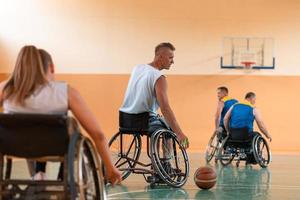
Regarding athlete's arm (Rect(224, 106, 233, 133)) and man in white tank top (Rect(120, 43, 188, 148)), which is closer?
man in white tank top (Rect(120, 43, 188, 148))

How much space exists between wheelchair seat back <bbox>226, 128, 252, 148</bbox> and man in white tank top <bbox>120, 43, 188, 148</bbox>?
2.49m

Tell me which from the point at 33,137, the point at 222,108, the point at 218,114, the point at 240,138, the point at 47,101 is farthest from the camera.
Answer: the point at 222,108

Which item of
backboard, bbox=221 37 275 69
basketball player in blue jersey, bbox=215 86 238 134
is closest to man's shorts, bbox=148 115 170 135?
basketball player in blue jersey, bbox=215 86 238 134

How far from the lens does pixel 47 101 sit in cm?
263

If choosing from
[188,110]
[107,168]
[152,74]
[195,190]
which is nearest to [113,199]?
[195,190]

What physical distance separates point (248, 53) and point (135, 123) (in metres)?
5.85

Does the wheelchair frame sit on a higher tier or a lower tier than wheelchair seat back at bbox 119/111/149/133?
lower

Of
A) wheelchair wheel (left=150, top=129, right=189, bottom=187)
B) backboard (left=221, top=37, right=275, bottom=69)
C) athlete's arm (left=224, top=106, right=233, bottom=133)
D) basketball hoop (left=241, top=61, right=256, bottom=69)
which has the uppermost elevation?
backboard (left=221, top=37, right=275, bottom=69)

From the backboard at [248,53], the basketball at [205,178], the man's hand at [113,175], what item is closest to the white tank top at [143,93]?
the basketball at [205,178]

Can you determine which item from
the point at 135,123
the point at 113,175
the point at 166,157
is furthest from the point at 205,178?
the point at 113,175

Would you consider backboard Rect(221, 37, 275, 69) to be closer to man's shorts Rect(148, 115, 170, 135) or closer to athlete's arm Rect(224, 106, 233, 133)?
athlete's arm Rect(224, 106, 233, 133)

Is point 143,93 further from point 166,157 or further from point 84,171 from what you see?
point 84,171

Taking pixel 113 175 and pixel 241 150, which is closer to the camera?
pixel 113 175

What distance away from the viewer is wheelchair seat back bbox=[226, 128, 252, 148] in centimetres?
729
